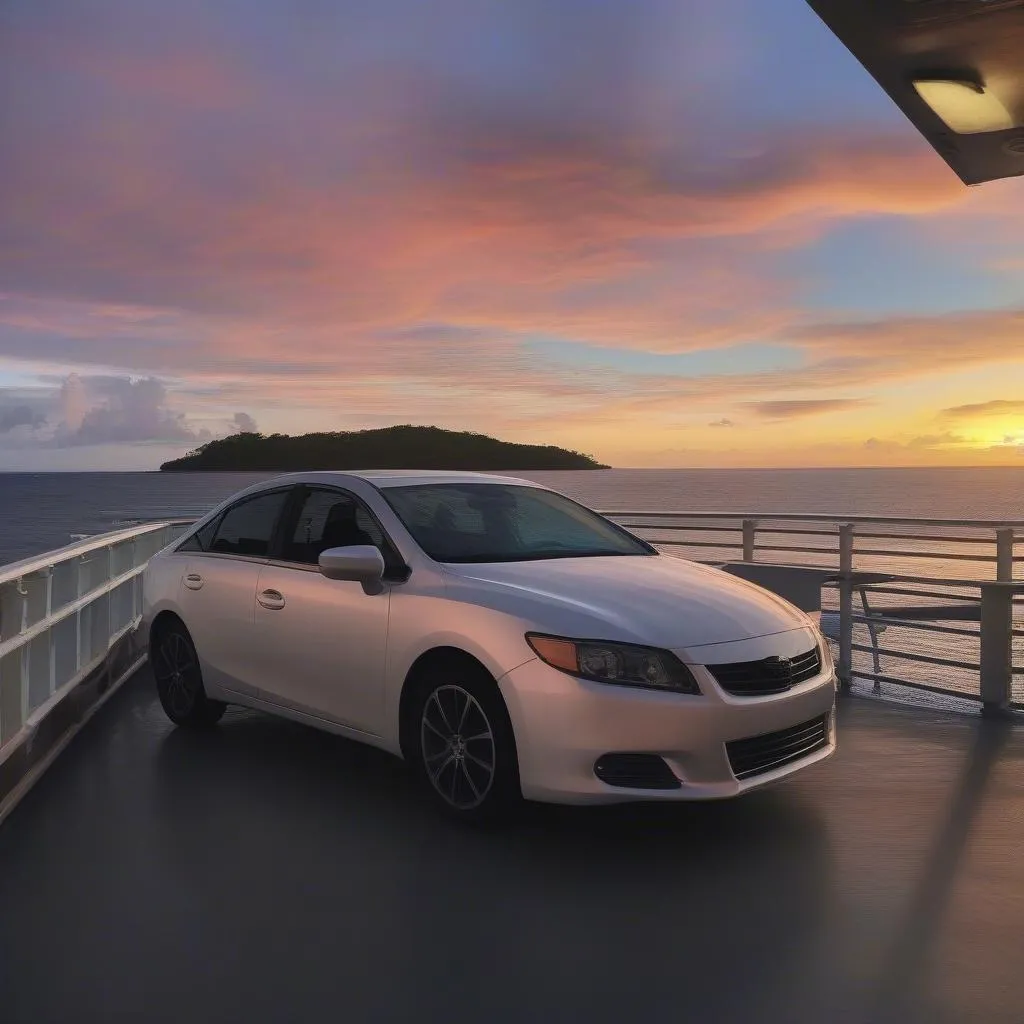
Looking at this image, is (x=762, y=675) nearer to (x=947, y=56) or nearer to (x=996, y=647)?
(x=947, y=56)

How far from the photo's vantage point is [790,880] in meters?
4.48

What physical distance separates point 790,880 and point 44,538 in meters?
93.5

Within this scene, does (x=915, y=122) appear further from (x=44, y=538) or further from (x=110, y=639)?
(x=44, y=538)

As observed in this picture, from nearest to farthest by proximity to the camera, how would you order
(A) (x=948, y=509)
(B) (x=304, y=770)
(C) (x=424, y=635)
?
(C) (x=424, y=635), (B) (x=304, y=770), (A) (x=948, y=509)

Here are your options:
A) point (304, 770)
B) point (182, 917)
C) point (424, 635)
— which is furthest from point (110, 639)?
point (182, 917)

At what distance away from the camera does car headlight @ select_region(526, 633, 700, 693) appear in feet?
15.2

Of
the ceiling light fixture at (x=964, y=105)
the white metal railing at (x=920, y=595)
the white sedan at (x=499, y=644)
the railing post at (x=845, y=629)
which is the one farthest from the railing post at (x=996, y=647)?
the ceiling light fixture at (x=964, y=105)

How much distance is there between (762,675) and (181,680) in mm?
3863

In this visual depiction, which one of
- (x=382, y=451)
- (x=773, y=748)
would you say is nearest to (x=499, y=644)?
(x=773, y=748)

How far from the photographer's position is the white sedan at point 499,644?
463 centimetres

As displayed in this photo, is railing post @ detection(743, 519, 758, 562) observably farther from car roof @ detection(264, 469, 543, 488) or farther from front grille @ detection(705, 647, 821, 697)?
front grille @ detection(705, 647, 821, 697)

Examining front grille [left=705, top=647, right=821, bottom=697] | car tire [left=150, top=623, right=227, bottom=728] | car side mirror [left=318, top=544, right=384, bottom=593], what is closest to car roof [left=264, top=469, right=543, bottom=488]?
car side mirror [left=318, top=544, right=384, bottom=593]

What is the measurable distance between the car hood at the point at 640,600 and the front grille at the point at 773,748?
42cm

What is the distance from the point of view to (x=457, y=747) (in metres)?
5.06
